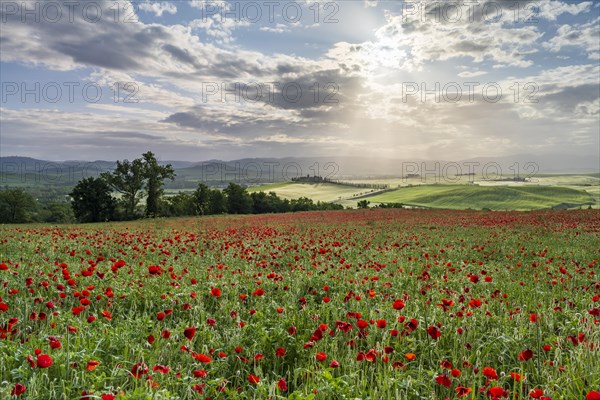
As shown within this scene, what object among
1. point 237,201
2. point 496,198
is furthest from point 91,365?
point 496,198

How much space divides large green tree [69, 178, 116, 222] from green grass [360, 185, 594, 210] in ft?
184

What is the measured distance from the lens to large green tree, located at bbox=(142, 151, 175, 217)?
58000mm


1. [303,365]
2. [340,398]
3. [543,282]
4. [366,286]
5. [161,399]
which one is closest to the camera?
[161,399]

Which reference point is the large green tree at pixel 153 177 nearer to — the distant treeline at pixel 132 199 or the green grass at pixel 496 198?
the distant treeline at pixel 132 199

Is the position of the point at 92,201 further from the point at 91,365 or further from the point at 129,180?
the point at 91,365

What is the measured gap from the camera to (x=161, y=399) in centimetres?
255

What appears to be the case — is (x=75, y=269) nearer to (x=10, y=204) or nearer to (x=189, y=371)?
(x=189, y=371)

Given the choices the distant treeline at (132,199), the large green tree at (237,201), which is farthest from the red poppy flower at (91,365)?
the large green tree at (237,201)

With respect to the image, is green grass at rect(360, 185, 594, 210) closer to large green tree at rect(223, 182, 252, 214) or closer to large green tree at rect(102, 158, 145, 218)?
large green tree at rect(223, 182, 252, 214)

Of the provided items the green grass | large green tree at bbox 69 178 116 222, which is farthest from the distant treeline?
the green grass

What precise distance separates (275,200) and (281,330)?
7007 cm

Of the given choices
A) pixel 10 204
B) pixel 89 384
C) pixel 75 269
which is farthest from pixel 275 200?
pixel 89 384

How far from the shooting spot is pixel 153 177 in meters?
58.1

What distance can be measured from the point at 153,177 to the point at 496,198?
7478cm
